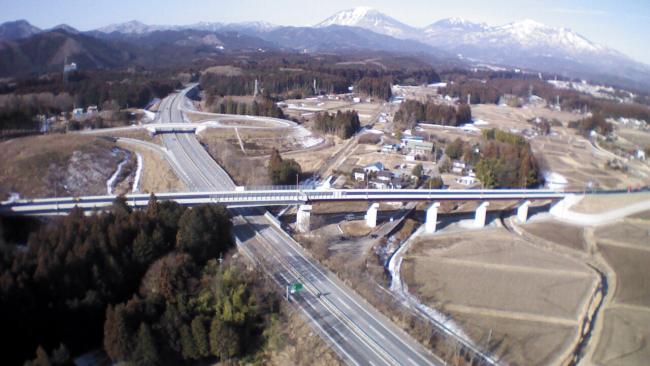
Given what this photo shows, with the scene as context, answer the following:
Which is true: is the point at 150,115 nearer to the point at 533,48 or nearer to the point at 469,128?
the point at 469,128

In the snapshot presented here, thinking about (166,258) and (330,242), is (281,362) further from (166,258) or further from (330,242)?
(330,242)

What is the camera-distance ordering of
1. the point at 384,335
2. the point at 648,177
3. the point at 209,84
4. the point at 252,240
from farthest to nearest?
the point at 209,84 < the point at 648,177 < the point at 252,240 < the point at 384,335

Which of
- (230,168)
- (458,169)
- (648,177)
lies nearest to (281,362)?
(230,168)

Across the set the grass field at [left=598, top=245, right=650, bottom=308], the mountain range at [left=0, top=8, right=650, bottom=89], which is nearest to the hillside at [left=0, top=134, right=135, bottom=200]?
the grass field at [left=598, top=245, right=650, bottom=308]

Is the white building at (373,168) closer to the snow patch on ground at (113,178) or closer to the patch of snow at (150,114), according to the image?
the snow patch on ground at (113,178)

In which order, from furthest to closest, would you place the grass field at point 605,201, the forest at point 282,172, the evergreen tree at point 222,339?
the forest at point 282,172 → the grass field at point 605,201 → the evergreen tree at point 222,339

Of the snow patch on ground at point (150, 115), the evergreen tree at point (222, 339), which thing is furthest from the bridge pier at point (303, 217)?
the snow patch on ground at point (150, 115)
